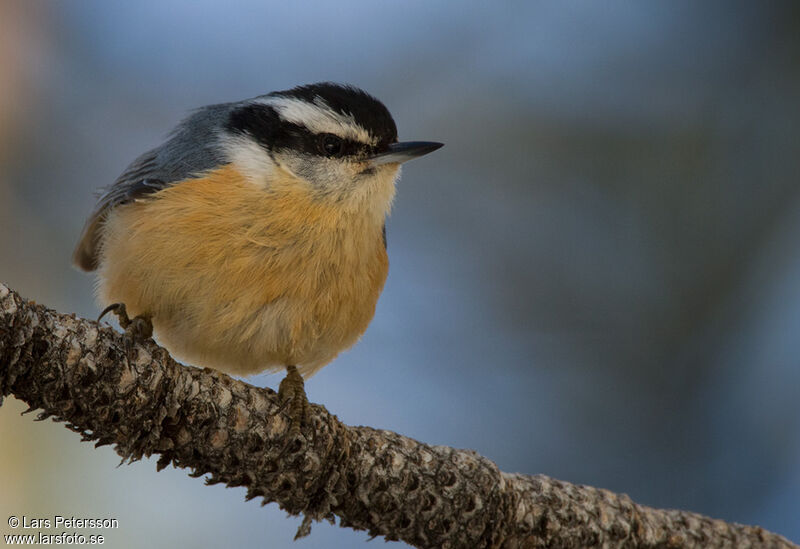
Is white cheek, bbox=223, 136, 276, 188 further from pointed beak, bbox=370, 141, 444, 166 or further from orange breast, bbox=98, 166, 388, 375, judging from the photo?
pointed beak, bbox=370, 141, 444, 166

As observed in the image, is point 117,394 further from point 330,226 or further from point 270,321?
point 330,226

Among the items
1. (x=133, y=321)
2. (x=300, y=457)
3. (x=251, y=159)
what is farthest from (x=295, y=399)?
(x=251, y=159)

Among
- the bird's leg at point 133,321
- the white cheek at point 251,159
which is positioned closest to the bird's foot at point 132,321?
the bird's leg at point 133,321

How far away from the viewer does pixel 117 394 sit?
5.78 ft

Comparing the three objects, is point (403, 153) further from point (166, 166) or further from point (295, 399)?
point (295, 399)

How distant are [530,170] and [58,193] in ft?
6.15

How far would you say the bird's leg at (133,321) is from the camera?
2.25 m

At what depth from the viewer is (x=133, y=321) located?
2295mm

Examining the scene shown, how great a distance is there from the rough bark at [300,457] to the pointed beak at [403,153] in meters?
0.83

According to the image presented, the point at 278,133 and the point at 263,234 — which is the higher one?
the point at 278,133

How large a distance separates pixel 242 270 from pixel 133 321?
0.31 m

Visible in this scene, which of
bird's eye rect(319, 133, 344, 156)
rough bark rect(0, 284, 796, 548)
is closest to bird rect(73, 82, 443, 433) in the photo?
bird's eye rect(319, 133, 344, 156)

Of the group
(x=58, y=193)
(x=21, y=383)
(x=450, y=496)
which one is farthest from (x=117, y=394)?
(x=58, y=193)

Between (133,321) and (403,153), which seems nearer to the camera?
(133,321)
